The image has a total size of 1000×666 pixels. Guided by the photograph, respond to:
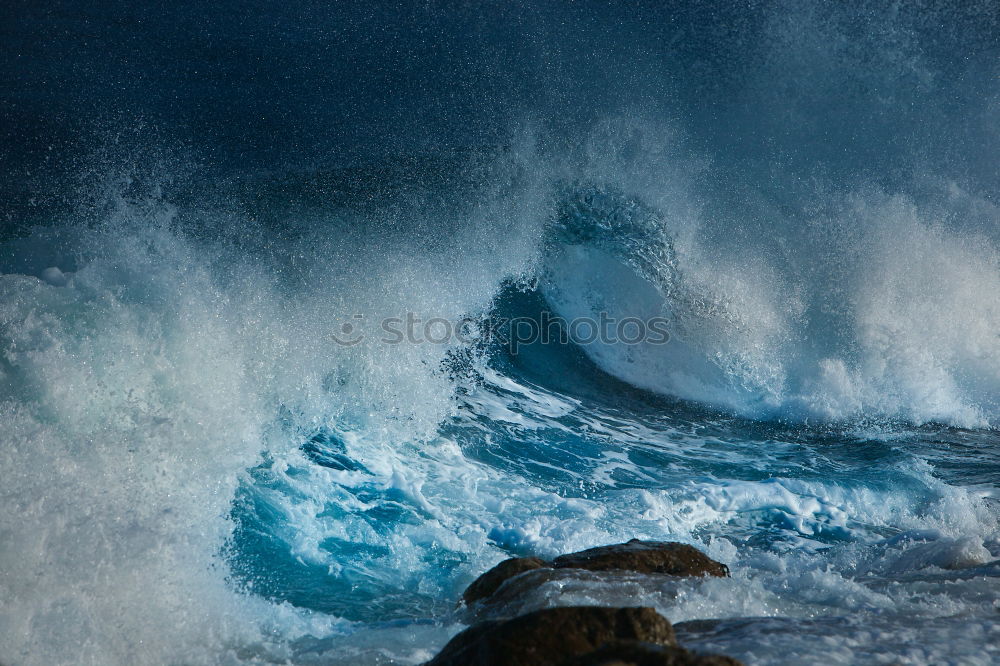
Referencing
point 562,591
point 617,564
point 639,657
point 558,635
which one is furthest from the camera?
point 617,564

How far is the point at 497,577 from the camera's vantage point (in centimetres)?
371

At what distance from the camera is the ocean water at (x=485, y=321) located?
3.72 m

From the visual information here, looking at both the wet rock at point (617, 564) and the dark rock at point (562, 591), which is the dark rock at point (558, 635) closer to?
the dark rock at point (562, 591)

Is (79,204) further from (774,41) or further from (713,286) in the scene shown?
(774,41)

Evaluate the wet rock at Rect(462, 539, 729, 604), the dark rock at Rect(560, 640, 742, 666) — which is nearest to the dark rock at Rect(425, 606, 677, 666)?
the dark rock at Rect(560, 640, 742, 666)

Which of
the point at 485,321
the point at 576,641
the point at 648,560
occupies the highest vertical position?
the point at 485,321

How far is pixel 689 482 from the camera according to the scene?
6191 millimetres

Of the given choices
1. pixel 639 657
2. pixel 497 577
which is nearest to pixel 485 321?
pixel 497 577

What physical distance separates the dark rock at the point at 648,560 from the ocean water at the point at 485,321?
251 millimetres

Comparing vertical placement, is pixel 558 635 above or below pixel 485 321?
below

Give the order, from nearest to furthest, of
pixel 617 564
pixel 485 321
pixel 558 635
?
pixel 558 635 → pixel 617 564 → pixel 485 321

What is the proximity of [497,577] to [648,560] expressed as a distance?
2.60ft

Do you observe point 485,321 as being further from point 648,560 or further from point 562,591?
point 562,591

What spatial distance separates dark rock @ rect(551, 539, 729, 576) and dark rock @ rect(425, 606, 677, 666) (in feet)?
4.15
